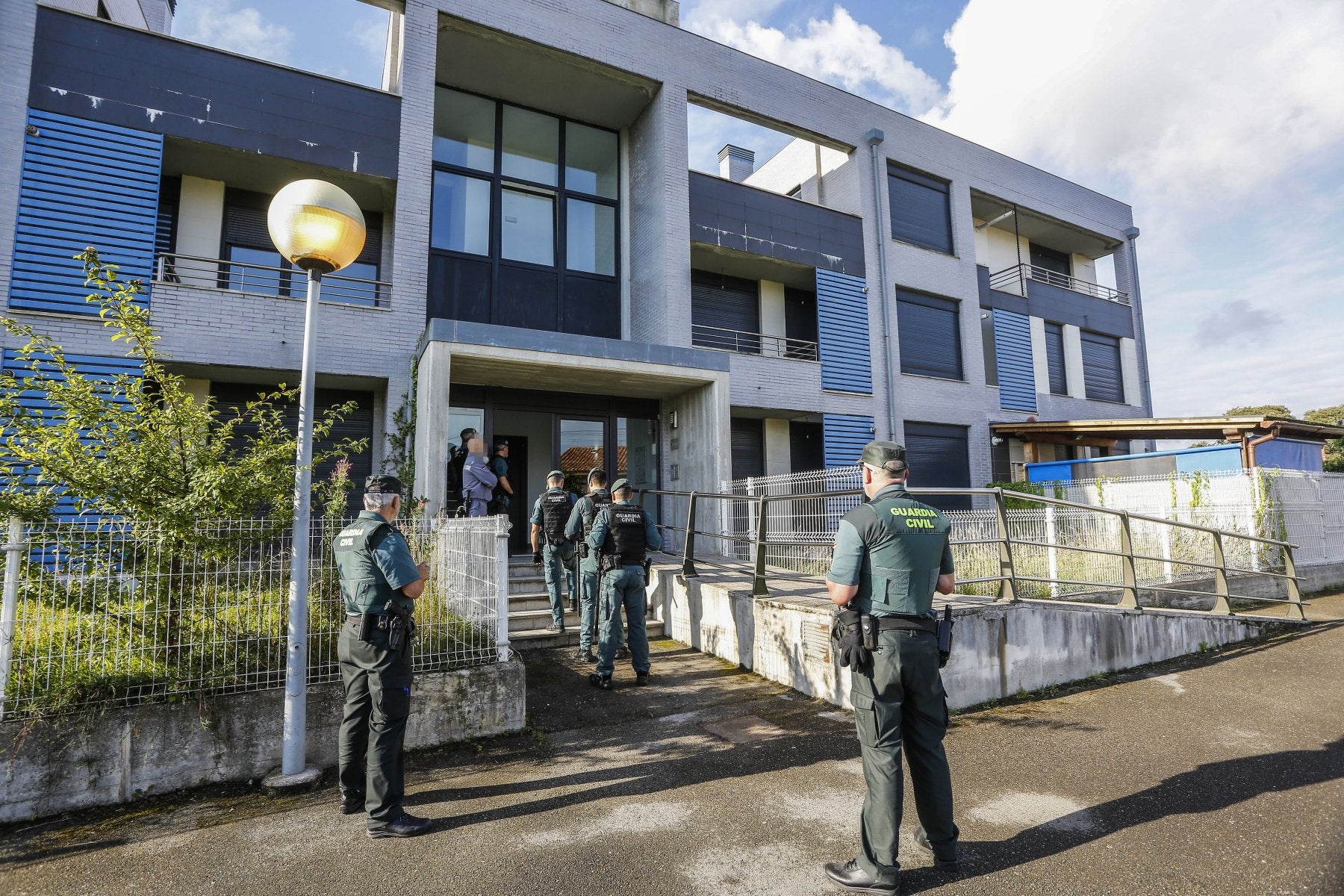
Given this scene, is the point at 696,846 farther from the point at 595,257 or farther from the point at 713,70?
the point at 713,70

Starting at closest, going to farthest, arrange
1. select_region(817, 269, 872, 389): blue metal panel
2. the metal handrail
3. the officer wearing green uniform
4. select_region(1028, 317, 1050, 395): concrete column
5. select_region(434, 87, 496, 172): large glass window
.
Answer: the metal handrail, the officer wearing green uniform, select_region(434, 87, 496, 172): large glass window, select_region(817, 269, 872, 389): blue metal panel, select_region(1028, 317, 1050, 395): concrete column

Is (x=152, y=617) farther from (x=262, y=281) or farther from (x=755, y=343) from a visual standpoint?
(x=755, y=343)

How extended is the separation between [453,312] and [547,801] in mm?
9113

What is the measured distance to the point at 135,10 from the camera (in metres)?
12.9

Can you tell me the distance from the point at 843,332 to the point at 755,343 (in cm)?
186

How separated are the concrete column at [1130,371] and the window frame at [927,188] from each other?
284 inches

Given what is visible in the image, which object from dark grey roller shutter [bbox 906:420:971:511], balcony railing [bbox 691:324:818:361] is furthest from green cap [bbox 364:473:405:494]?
dark grey roller shutter [bbox 906:420:971:511]

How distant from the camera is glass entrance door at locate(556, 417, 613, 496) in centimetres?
1127

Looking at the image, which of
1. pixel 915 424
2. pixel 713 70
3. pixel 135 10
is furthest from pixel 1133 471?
pixel 135 10

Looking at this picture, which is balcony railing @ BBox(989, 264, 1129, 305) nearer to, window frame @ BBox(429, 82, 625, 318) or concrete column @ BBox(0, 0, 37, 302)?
Result: window frame @ BBox(429, 82, 625, 318)

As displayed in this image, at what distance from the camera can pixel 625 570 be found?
6.06 metres

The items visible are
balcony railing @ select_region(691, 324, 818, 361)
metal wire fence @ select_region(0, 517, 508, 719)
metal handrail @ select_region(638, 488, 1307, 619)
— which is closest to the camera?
metal wire fence @ select_region(0, 517, 508, 719)

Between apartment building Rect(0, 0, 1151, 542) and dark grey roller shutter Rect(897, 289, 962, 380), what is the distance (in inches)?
2.8

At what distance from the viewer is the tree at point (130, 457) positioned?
12.7 ft
